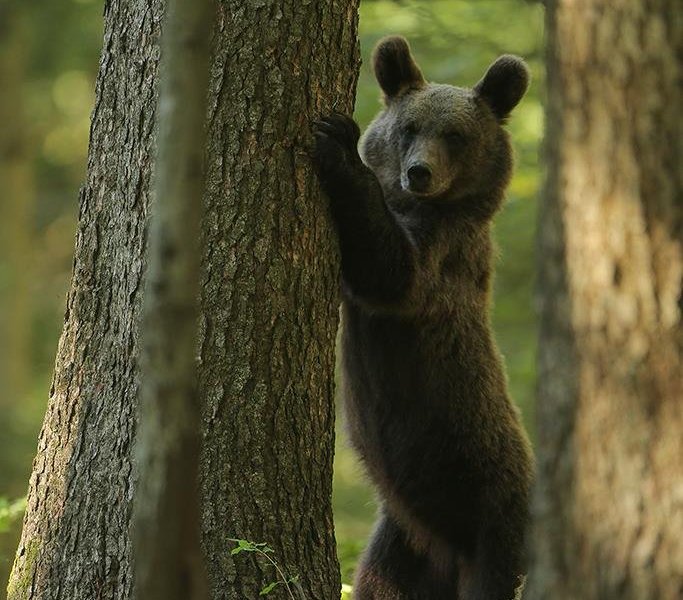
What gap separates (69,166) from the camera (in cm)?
2103

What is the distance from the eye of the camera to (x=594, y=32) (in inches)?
119

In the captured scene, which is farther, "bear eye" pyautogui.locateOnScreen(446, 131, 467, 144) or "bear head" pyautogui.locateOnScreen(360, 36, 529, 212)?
"bear eye" pyautogui.locateOnScreen(446, 131, 467, 144)

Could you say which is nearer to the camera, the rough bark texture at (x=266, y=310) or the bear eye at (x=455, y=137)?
the rough bark texture at (x=266, y=310)

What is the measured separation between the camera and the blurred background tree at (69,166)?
1049 cm

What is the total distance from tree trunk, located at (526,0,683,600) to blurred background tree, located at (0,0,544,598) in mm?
3655

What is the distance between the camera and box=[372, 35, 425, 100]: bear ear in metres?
6.77

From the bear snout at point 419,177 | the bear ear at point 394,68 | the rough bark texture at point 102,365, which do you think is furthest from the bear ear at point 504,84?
the rough bark texture at point 102,365

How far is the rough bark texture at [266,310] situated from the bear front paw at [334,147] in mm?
61

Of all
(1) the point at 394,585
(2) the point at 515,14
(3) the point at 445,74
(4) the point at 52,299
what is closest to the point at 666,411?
(1) the point at 394,585

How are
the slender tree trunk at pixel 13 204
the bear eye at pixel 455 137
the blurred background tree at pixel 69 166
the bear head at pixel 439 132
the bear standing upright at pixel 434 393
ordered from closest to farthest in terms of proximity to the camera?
1. the bear standing upright at pixel 434 393
2. the bear head at pixel 439 132
3. the bear eye at pixel 455 137
4. the blurred background tree at pixel 69 166
5. the slender tree trunk at pixel 13 204

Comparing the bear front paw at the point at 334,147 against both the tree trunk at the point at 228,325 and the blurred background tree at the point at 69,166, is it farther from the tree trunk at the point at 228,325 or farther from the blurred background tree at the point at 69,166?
the blurred background tree at the point at 69,166

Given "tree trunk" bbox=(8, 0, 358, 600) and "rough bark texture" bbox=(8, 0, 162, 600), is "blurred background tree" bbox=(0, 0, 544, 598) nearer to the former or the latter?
"tree trunk" bbox=(8, 0, 358, 600)

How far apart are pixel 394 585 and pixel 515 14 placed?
6699 millimetres

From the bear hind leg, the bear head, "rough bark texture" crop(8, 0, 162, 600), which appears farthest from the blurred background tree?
"rough bark texture" crop(8, 0, 162, 600)
